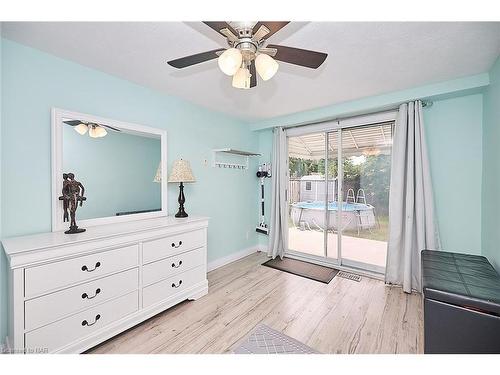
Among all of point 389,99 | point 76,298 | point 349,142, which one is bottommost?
point 76,298

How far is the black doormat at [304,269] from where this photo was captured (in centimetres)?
292

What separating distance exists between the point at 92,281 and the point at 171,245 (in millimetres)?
662

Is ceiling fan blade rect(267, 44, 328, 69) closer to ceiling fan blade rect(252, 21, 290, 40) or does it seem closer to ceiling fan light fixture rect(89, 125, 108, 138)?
ceiling fan blade rect(252, 21, 290, 40)

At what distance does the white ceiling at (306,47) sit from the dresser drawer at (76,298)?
1762 mm

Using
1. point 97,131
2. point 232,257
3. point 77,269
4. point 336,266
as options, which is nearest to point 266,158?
point 232,257

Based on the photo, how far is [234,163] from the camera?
3539 mm

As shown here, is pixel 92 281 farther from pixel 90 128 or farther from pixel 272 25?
pixel 272 25

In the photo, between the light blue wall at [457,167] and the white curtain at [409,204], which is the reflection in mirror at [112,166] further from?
the light blue wall at [457,167]

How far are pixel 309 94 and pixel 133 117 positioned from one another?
196 centimetres

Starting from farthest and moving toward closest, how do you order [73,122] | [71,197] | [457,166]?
[457,166] < [73,122] < [71,197]

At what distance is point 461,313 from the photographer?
4.46ft

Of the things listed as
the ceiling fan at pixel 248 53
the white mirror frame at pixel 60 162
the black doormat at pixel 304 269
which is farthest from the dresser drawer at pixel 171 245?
the ceiling fan at pixel 248 53
